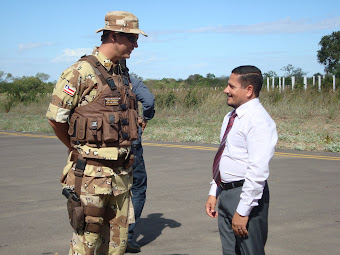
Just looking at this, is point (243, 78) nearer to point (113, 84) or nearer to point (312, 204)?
point (113, 84)

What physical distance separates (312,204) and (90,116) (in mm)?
4757

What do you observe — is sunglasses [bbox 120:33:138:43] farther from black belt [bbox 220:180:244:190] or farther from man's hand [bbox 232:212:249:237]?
man's hand [bbox 232:212:249:237]

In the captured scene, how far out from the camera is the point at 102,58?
4.08 metres

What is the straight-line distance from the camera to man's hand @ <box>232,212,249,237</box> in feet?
11.9

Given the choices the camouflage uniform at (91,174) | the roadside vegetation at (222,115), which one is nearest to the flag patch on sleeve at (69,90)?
the camouflage uniform at (91,174)

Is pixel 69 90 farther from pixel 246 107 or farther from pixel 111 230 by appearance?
pixel 246 107

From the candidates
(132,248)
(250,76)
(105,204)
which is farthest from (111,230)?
(132,248)

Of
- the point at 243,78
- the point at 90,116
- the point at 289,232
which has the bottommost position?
the point at 289,232

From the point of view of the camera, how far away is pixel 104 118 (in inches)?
153

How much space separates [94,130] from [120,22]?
0.82 metres

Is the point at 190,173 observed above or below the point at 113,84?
below

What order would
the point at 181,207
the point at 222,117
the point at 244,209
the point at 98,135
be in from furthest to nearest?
the point at 222,117
the point at 181,207
the point at 98,135
the point at 244,209

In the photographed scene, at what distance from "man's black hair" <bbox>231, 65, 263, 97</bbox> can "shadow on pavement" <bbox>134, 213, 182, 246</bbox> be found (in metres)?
2.77

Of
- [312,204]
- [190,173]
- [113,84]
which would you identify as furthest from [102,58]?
[190,173]
